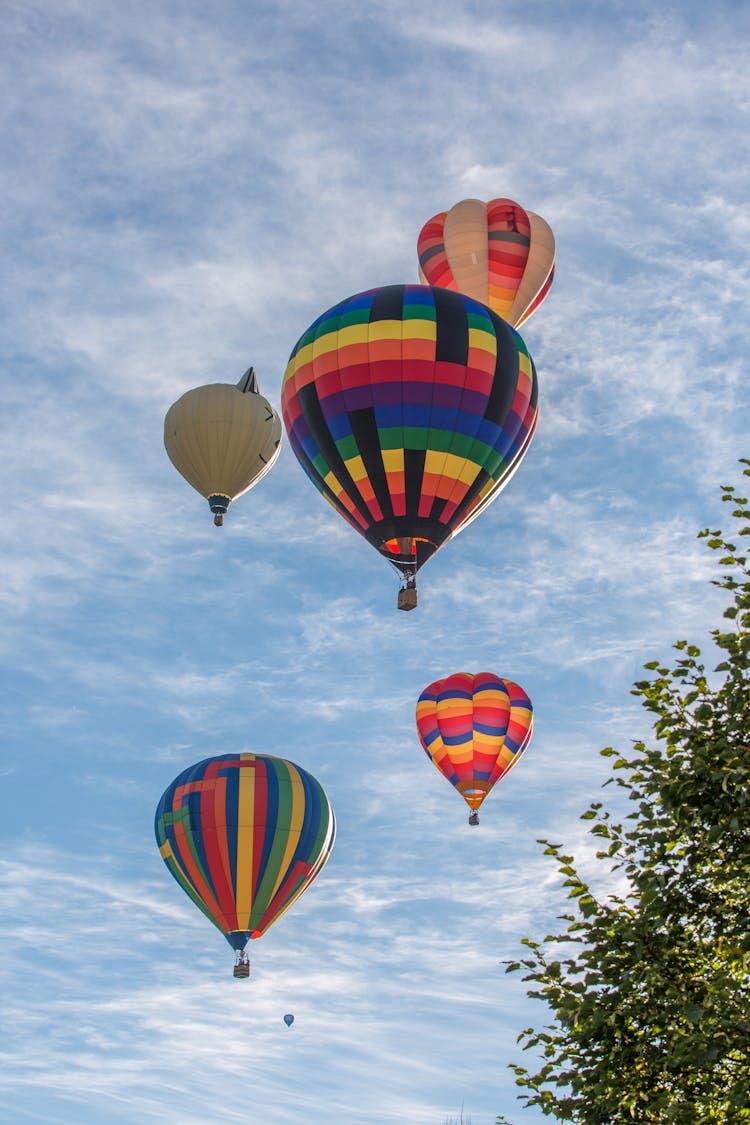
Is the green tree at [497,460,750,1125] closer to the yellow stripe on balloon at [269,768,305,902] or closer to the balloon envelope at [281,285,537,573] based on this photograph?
the balloon envelope at [281,285,537,573]

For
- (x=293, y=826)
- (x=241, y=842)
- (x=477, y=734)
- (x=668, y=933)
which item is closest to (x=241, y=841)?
(x=241, y=842)

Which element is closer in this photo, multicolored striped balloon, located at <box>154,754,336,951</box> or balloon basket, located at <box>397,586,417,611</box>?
balloon basket, located at <box>397,586,417,611</box>

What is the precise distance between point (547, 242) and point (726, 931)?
33679 mm

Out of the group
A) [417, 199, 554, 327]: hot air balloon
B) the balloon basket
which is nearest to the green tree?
the balloon basket

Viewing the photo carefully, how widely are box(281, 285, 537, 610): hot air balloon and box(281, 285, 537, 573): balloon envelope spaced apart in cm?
3

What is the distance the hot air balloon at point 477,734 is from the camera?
46.3 m

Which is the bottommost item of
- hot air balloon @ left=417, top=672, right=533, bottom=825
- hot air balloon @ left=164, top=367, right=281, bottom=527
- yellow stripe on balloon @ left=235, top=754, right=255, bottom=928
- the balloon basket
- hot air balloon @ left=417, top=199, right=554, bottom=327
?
yellow stripe on balloon @ left=235, top=754, right=255, bottom=928

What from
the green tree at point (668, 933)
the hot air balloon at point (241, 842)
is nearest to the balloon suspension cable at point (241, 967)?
the hot air balloon at point (241, 842)

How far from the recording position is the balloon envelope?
115 feet

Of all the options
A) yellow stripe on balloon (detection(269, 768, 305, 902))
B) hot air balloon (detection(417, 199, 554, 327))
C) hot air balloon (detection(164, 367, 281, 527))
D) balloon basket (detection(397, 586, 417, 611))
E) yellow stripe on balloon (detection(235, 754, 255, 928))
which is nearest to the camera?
balloon basket (detection(397, 586, 417, 611))

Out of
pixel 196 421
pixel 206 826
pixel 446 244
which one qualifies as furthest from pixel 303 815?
pixel 446 244

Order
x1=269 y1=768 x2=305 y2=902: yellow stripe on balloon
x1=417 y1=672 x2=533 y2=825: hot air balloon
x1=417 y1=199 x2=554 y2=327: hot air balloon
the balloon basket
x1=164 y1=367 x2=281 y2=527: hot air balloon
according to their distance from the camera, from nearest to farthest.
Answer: the balloon basket → x1=417 y1=199 x2=554 y2=327: hot air balloon → x1=269 y1=768 x2=305 y2=902: yellow stripe on balloon → x1=417 y1=672 x2=533 y2=825: hot air balloon → x1=164 y1=367 x2=281 y2=527: hot air balloon

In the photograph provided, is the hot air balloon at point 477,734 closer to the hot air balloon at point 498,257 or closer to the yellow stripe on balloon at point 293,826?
the yellow stripe on balloon at point 293,826

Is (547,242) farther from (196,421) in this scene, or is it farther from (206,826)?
(206,826)
